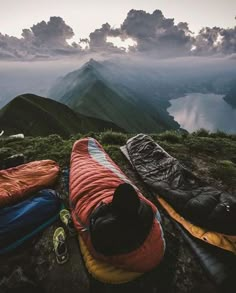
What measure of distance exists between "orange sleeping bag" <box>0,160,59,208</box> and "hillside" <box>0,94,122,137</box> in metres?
44.1

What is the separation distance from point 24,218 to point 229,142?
30.0ft

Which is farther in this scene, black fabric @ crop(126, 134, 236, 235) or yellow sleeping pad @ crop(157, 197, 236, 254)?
black fabric @ crop(126, 134, 236, 235)

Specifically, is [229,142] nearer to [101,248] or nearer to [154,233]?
[154,233]

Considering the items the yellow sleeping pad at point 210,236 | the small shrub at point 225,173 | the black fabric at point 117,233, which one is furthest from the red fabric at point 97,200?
the small shrub at point 225,173

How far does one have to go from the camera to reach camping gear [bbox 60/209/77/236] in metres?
5.03

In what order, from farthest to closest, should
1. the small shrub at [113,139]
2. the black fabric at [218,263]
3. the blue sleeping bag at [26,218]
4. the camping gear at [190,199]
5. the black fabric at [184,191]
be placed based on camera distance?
the small shrub at [113,139]
the blue sleeping bag at [26,218]
the black fabric at [184,191]
the camping gear at [190,199]
the black fabric at [218,263]

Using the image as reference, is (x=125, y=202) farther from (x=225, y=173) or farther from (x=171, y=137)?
(x=171, y=137)

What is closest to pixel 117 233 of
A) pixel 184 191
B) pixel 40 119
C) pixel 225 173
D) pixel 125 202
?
pixel 125 202

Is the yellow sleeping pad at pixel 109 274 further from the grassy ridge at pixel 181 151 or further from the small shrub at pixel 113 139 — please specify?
the small shrub at pixel 113 139

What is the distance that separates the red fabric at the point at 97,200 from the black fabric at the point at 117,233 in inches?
4.9

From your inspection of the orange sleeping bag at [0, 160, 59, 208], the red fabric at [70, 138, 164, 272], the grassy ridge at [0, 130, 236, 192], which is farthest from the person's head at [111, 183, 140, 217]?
the grassy ridge at [0, 130, 236, 192]

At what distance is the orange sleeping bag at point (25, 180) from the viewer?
5652 millimetres

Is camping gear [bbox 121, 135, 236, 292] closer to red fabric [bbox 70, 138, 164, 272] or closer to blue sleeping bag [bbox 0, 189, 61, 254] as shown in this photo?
red fabric [bbox 70, 138, 164, 272]

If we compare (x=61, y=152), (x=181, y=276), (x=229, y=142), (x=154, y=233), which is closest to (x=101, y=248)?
(x=154, y=233)
